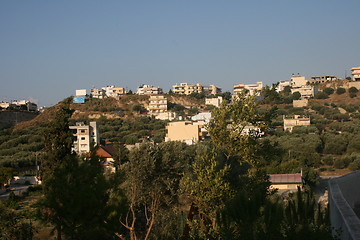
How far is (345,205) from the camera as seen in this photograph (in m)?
7.78

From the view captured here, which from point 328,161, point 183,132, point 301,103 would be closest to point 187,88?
point 301,103

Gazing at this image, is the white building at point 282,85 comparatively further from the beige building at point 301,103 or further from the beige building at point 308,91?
the beige building at point 301,103

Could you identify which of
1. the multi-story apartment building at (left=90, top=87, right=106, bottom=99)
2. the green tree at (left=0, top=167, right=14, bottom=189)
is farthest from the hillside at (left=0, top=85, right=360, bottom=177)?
the multi-story apartment building at (left=90, top=87, right=106, bottom=99)

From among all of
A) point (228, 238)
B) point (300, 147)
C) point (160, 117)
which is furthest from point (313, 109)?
point (228, 238)

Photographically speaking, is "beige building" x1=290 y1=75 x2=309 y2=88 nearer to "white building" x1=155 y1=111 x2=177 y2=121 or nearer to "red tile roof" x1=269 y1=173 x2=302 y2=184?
"white building" x1=155 y1=111 x2=177 y2=121

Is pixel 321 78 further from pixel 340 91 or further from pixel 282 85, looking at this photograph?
pixel 340 91

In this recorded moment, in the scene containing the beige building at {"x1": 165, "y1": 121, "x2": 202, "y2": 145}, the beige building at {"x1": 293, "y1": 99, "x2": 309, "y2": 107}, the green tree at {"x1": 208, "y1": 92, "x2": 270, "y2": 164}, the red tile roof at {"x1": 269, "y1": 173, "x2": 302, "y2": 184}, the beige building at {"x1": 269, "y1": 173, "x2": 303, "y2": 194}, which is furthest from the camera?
the beige building at {"x1": 293, "y1": 99, "x2": 309, "y2": 107}

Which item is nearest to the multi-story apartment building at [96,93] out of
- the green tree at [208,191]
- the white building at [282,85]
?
the white building at [282,85]

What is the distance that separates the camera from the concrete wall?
633 cm

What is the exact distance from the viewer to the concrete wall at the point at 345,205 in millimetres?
6326

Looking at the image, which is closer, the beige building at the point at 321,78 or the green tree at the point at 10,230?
the green tree at the point at 10,230

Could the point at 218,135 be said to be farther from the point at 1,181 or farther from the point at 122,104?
the point at 122,104


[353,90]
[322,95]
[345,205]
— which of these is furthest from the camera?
[322,95]

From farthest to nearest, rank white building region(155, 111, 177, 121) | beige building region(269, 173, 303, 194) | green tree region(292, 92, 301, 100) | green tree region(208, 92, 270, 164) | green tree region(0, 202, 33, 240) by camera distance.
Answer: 1. green tree region(292, 92, 301, 100)
2. white building region(155, 111, 177, 121)
3. beige building region(269, 173, 303, 194)
4. green tree region(0, 202, 33, 240)
5. green tree region(208, 92, 270, 164)
